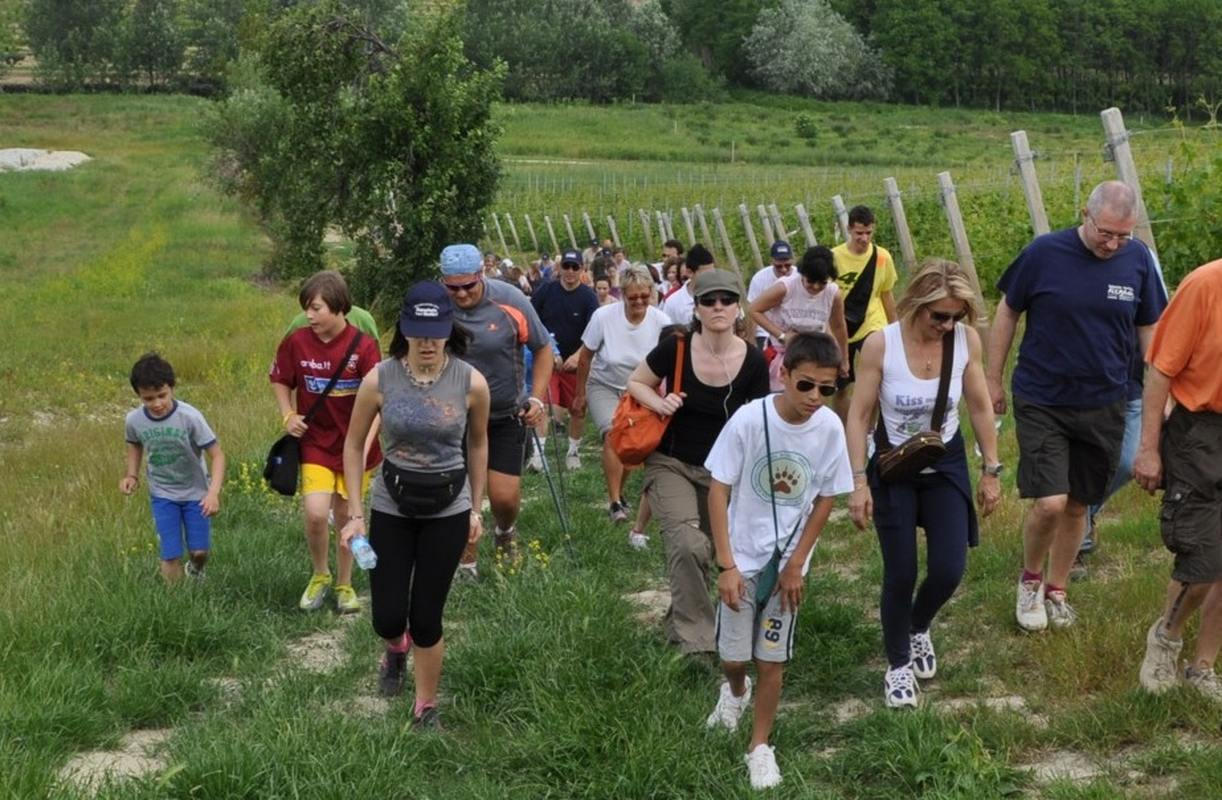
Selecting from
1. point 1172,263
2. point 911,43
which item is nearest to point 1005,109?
point 911,43

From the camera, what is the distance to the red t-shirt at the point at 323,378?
6914mm

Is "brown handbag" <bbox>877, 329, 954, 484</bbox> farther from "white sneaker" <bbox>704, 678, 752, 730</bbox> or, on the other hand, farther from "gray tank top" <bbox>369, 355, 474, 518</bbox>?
"gray tank top" <bbox>369, 355, 474, 518</bbox>

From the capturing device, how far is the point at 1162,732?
192 inches

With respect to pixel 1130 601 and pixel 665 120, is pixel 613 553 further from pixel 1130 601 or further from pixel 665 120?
pixel 665 120

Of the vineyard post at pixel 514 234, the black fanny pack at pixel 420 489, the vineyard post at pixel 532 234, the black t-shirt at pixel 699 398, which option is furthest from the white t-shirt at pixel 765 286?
the vineyard post at pixel 514 234

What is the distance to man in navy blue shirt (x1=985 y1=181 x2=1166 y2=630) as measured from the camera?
5824 millimetres

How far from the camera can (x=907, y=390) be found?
5449 mm

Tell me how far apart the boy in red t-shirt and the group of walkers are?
0.01 meters

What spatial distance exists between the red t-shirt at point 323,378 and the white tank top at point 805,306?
3276 mm

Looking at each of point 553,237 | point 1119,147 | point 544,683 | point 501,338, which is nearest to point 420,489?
point 544,683

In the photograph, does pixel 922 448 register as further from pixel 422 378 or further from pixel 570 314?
pixel 570 314

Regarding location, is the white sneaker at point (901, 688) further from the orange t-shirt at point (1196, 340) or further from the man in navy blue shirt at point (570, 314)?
the man in navy blue shirt at point (570, 314)

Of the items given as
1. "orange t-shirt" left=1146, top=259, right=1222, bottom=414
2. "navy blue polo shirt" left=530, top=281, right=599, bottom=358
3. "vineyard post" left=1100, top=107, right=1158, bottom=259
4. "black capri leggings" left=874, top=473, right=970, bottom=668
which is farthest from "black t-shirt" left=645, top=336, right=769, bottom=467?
"navy blue polo shirt" left=530, top=281, right=599, bottom=358

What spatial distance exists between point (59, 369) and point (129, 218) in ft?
99.8
